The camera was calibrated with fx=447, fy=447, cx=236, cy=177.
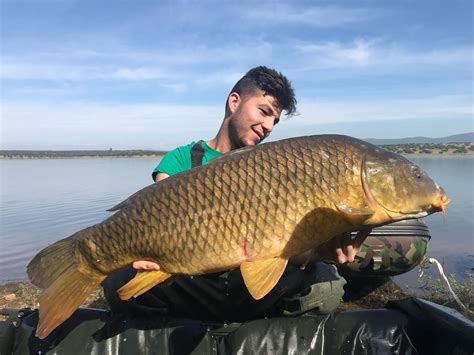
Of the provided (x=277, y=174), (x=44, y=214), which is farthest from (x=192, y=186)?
(x=44, y=214)

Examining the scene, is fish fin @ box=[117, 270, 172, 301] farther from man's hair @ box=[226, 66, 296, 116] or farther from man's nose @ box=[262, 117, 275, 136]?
man's hair @ box=[226, 66, 296, 116]

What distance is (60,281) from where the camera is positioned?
175 centimetres

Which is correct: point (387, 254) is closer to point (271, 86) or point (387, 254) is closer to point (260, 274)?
point (271, 86)

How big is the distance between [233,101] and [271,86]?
11.2 inches

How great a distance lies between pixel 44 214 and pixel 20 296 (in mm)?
5695

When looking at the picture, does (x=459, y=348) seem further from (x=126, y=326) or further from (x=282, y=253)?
(x=126, y=326)

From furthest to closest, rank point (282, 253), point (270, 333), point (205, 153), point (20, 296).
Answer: point (20, 296) < point (205, 153) < point (270, 333) < point (282, 253)

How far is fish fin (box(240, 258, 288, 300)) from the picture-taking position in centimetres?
159

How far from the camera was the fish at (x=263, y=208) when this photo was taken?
1.56 metres

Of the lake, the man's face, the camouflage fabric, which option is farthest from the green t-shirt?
the lake

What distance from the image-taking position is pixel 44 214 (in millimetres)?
8812

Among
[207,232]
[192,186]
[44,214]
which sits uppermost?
[192,186]

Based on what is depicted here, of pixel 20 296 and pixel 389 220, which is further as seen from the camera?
pixel 20 296

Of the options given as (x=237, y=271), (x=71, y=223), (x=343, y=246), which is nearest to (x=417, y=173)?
(x=343, y=246)
